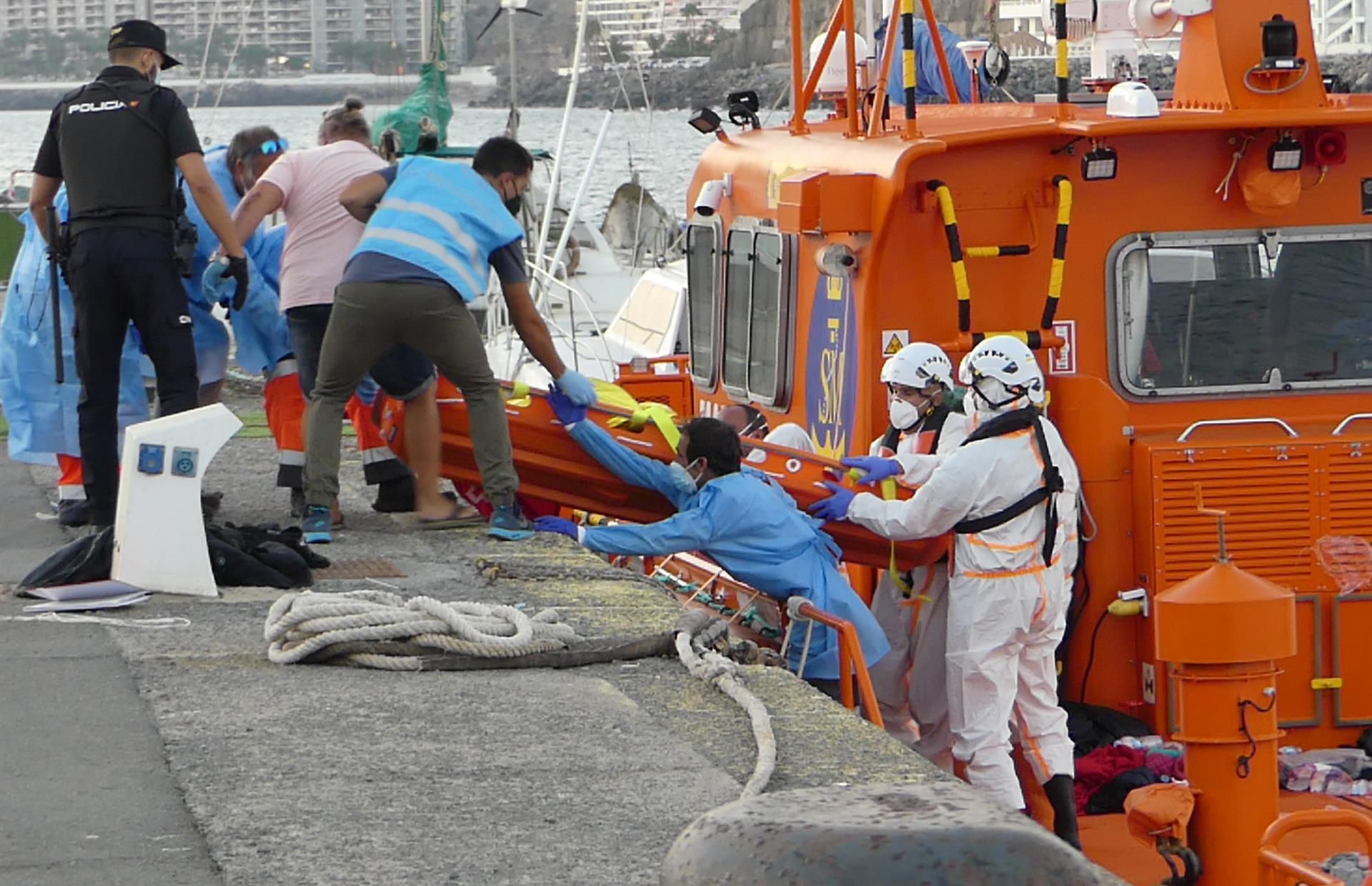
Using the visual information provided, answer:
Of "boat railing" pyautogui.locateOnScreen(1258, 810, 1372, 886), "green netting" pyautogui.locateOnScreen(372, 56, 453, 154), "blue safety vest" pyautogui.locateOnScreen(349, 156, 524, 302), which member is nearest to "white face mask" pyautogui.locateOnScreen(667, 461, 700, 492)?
"blue safety vest" pyautogui.locateOnScreen(349, 156, 524, 302)

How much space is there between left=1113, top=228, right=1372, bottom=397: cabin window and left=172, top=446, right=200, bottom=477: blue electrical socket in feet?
11.1

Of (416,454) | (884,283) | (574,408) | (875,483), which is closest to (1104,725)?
(875,483)

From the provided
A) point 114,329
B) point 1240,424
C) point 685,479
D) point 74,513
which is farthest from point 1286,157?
point 74,513

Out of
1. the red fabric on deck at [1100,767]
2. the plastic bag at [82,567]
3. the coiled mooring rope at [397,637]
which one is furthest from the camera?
the red fabric on deck at [1100,767]

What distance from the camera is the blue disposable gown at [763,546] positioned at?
690 centimetres

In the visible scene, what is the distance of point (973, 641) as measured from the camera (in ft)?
22.4

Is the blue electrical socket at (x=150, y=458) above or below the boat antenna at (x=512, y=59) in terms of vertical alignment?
below

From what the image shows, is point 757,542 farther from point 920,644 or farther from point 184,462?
point 184,462

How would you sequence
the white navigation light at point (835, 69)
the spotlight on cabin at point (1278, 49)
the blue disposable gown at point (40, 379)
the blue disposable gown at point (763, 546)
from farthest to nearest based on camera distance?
the white navigation light at point (835, 69)
the blue disposable gown at point (40, 379)
the spotlight on cabin at point (1278, 49)
the blue disposable gown at point (763, 546)

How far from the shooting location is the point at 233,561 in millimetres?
6547

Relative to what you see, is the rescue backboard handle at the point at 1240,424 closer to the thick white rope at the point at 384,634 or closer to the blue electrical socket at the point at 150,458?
the thick white rope at the point at 384,634

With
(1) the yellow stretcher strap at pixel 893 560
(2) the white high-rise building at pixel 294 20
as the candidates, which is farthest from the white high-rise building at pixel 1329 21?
(2) the white high-rise building at pixel 294 20

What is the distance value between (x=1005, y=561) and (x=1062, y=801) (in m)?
0.82

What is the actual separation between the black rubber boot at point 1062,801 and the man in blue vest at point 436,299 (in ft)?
7.06
